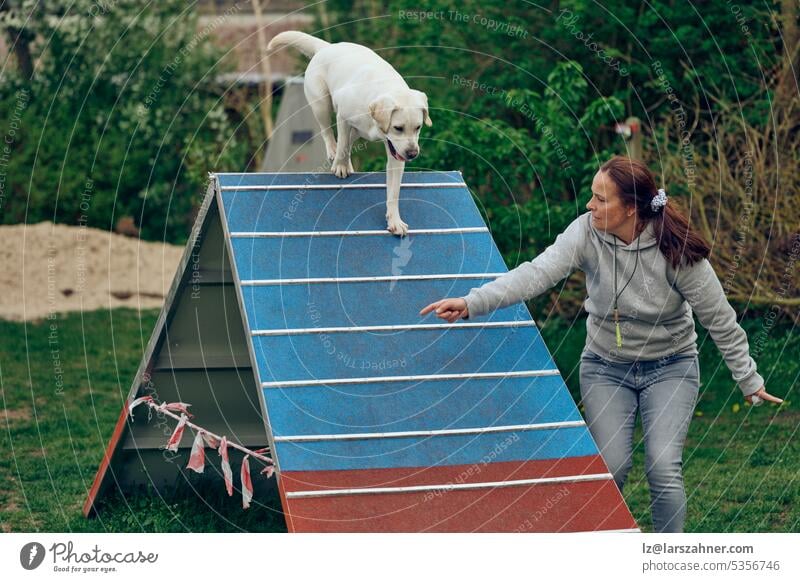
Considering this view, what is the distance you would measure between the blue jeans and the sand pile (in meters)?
9.38

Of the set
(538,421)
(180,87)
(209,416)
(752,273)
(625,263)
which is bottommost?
(180,87)

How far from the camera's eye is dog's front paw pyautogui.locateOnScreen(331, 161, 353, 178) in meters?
7.14

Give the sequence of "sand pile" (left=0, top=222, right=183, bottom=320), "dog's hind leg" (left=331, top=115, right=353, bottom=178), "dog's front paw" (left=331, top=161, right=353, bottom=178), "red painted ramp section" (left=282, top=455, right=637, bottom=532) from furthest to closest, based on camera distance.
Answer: "sand pile" (left=0, top=222, right=183, bottom=320), "dog's front paw" (left=331, top=161, right=353, bottom=178), "dog's hind leg" (left=331, top=115, right=353, bottom=178), "red painted ramp section" (left=282, top=455, right=637, bottom=532)

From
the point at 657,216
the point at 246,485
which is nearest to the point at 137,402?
the point at 246,485

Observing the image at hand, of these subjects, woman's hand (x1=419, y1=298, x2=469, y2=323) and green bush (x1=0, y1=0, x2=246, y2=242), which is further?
green bush (x1=0, y1=0, x2=246, y2=242)

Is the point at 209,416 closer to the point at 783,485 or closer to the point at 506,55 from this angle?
the point at 783,485

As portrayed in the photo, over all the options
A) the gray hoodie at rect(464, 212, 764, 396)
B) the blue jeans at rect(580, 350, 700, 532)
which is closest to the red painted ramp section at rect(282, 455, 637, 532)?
the blue jeans at rect(580, 350, 700, 532)

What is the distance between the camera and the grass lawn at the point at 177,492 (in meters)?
7.19

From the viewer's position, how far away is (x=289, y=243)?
6.53 metres

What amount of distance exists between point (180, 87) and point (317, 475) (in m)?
14.8

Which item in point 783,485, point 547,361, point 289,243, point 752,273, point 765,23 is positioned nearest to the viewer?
point 547,361

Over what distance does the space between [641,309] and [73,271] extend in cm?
1127

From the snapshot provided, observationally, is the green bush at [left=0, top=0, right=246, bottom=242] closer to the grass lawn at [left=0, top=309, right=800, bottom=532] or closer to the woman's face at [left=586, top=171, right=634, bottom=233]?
the grass lawn at [left=0, top=309, right=800, bottom=532]

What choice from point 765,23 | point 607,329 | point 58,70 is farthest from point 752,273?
point 58,70
